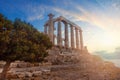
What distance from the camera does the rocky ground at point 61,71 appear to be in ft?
57.7

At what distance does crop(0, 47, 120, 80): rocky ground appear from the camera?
57.7ft

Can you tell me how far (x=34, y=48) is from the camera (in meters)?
15.9

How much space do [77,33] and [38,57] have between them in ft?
130

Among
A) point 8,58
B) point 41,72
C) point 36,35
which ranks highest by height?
point 36,35

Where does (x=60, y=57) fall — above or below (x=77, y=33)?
below

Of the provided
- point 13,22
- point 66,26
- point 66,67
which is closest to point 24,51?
point 13,22

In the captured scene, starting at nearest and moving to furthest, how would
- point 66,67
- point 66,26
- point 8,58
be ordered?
point 8,58
point 66,67
point 66,26

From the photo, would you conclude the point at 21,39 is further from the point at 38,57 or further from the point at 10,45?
the point at 38,57

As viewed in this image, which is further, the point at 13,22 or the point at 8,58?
the point at 13,22

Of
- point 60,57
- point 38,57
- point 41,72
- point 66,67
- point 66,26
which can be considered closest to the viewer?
point 38,57

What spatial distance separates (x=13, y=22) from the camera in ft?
54.0

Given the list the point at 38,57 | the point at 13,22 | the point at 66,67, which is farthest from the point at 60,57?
the point at 13,22

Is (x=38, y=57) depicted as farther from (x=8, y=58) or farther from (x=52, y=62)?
(x=52, y=62)

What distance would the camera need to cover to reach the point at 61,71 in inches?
935
